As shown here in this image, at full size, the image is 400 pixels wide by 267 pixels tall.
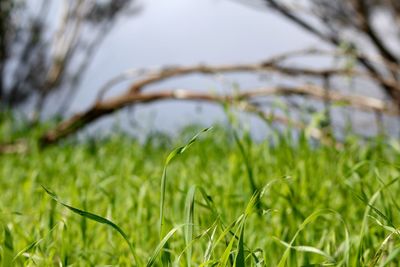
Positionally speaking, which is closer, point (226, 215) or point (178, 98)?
point (226, 215)

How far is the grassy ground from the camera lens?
93cm

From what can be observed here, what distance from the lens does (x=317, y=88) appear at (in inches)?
181

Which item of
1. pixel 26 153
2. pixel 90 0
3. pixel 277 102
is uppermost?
pixel 90 0

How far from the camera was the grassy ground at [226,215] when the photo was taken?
929 mm

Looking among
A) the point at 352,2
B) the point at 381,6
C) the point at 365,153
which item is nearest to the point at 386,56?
the point at 352,2

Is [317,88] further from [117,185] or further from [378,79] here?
[117,185]

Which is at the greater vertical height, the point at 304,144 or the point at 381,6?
the point at 381,6

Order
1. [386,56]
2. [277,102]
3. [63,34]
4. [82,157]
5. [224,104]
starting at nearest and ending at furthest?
1. [224,104]
2. [277,102]
3. [82,157]
4. [386,56]
5. [63,34]

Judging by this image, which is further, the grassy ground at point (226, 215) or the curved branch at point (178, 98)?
the curved branch at point (178, 98)

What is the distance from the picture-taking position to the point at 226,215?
5.71ft

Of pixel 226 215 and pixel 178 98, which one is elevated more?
pixel 178 98

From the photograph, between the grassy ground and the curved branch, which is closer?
the grassy ground

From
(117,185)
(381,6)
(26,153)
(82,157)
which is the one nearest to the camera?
(117,185)

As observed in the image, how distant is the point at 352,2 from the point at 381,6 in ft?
9.40
